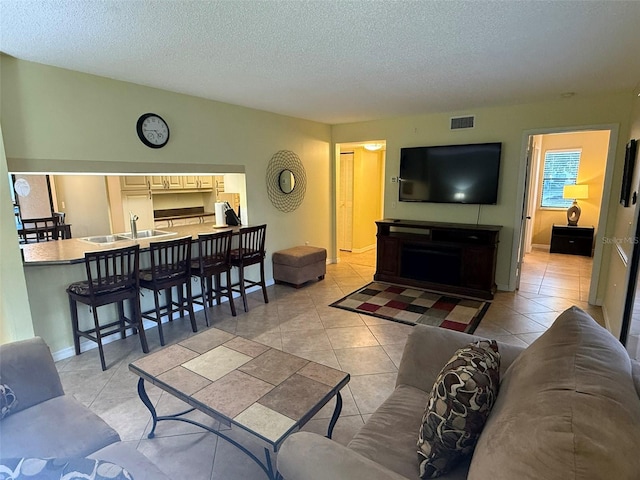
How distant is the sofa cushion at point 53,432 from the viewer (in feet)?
4.68

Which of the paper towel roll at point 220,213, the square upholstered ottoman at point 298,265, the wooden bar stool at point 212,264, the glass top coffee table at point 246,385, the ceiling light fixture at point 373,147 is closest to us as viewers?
the glass top coffee table at point 246,385

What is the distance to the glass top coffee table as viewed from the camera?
5.03 feet

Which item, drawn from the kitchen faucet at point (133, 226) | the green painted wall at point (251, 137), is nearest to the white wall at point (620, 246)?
the green painted wall at point (251, 137)

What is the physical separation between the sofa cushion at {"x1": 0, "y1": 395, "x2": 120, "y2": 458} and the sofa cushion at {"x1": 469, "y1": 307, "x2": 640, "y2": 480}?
1508mm

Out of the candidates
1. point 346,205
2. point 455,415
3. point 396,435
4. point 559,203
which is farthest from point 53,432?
point 559,203

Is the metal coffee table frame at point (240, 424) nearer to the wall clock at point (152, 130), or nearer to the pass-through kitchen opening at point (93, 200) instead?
the wall clock at point (152, 130)

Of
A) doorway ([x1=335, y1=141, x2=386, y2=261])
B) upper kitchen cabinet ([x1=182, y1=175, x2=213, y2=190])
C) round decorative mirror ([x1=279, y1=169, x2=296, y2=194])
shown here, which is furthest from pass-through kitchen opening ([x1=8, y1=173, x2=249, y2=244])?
doorway ([x1=335, y1=141, x2=386, y2=261])

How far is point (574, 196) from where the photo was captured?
21.9 feet

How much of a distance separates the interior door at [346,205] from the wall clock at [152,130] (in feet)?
12.8

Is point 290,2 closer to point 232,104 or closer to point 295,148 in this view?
point 232,104

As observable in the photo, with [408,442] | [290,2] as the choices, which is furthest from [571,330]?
[290,2]

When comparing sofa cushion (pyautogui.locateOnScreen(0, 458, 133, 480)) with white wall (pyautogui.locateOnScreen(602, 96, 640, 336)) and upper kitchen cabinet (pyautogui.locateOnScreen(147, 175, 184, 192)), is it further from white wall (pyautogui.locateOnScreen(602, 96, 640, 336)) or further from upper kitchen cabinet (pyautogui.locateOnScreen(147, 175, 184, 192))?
upper kitchen cabinet (pyautogui.locateOnScreen(147, 175, 184, 192))

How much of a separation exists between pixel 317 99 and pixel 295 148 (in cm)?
138

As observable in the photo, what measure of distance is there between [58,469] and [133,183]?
538cm
